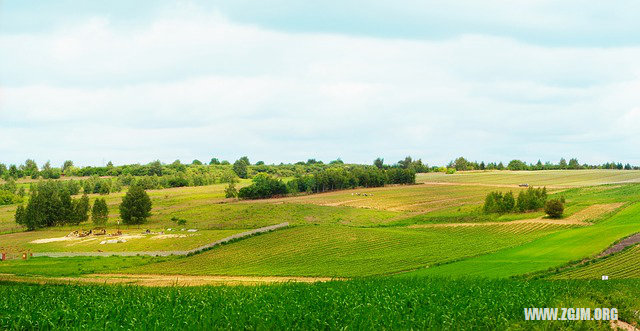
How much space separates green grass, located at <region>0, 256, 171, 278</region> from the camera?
176 feet

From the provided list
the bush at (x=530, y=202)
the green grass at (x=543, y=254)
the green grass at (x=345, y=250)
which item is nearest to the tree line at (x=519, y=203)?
the bush at (x=530, y=202)

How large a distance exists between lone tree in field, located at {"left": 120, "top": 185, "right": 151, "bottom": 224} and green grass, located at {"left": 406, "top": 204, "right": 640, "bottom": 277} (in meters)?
70.3

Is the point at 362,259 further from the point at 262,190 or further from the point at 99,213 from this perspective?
the point at 262,190

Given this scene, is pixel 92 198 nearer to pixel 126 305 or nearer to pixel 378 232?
pixel 378 232

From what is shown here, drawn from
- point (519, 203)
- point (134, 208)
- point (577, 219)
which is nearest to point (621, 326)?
point (577, 219)

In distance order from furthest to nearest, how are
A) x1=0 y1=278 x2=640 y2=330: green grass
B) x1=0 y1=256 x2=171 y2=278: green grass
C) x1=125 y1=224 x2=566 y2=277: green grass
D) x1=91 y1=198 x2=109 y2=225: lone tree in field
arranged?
x1=91 y1=198 x2=109 y2=225: lone tree in field
x1=0 y1=256 x2=171 y2=278: green grass
x1=125 y1=224 x2=566 y2=277: green grass
x1=0 y1=278 x2=640 y2=330: green grass

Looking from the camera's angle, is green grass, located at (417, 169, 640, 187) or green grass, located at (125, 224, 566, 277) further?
green grass, located at (417, 169, 640, 187)

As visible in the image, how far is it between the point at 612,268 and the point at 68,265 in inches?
2234

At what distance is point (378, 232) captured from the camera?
74.4 meters

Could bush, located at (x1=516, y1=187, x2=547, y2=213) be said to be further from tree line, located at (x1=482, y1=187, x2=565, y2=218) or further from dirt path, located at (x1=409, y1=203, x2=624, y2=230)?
dirt path, located at (x1=409, y1=203, x2=624, y2=230)

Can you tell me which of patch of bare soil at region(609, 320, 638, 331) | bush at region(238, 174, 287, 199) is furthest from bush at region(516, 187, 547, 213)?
patch of bare soil at region(609, 320, 638, 331)

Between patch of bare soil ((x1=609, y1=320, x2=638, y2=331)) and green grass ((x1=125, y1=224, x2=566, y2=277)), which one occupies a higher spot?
patch of bare soil ((x1=609, y1=320, x2=638, y2=331))

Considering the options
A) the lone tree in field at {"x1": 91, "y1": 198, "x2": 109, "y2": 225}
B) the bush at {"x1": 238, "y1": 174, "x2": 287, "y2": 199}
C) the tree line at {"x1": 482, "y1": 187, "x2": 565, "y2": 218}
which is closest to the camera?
the tree line at {"x1": 482, "y1": 187, "x2": 565, "y2": 218}

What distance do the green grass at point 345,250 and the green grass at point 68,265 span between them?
367cm
